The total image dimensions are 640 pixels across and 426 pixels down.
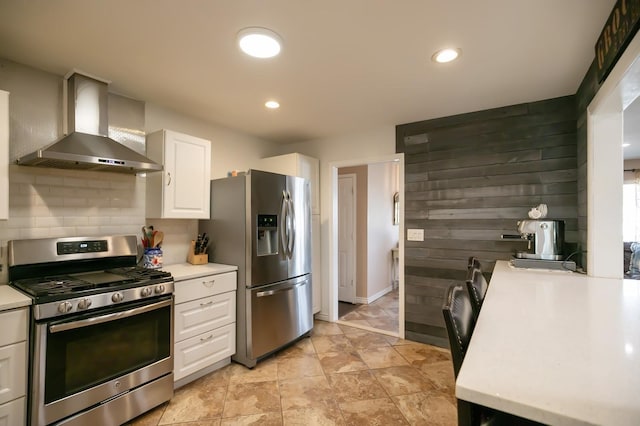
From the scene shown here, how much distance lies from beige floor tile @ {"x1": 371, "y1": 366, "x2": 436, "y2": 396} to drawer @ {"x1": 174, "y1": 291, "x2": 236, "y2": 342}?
4.47 ft

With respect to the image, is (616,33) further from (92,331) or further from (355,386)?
(92,331)

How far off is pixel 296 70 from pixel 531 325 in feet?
6.36

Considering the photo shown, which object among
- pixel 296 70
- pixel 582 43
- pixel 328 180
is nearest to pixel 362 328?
pixel 328 180

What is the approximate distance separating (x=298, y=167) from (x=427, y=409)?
2551mm

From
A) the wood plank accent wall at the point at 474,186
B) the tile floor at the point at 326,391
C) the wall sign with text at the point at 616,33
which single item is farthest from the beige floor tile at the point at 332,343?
the wall sign with text at the point at 616,33

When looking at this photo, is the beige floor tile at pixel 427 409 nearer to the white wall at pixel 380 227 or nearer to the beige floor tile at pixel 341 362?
the beige floor tile at pixel 341 362

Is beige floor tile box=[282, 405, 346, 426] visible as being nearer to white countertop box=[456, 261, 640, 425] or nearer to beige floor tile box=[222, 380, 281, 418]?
beige floor tile box=[222, 380, 281, 418]

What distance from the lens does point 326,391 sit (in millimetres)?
2301

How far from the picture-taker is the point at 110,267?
2.34 metres

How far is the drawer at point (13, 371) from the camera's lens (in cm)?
151

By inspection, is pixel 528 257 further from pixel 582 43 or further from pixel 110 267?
pixel 110 267

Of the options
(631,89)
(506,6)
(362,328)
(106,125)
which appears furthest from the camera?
(362,328)

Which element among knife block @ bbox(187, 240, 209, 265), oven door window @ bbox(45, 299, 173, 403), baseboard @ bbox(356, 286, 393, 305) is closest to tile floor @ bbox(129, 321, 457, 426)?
oven door window @ bbox(45, 299, 173, 403)

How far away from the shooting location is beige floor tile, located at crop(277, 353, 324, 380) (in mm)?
2553
